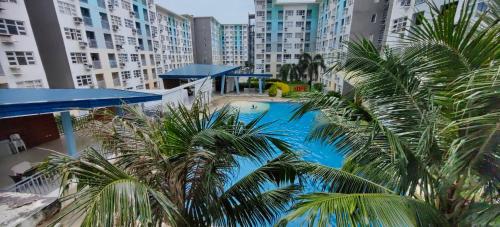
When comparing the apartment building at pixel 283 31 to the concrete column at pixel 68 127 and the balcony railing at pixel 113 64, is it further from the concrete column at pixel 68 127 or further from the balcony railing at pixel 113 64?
the concrete column at pixel 68 127

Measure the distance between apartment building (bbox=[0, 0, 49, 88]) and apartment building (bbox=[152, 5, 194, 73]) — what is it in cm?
1852

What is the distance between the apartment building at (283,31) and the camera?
38625mm

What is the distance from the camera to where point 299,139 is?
14.8 m

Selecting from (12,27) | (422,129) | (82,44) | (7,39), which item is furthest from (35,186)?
(82,44)

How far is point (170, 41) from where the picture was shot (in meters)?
42.6

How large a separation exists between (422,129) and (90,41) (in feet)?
88.4

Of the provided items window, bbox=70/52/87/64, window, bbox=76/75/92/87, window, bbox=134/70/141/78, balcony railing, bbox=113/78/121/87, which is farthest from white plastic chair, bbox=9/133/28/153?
Result: window, bbox=134/70/141/78

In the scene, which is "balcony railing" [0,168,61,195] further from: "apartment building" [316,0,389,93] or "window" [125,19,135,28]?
"window" [125,19,135,28]

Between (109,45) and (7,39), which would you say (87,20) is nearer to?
(109,45)

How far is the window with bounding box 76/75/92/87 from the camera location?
19.6m

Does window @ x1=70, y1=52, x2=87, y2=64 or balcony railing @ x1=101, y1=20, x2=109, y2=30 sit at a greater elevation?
balcony railing @ x1=101, y1=20, x2=109, y2=30

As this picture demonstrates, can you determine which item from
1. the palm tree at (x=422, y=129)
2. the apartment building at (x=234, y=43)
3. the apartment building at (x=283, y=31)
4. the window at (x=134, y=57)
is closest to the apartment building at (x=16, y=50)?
the window at (x=134, y=57)

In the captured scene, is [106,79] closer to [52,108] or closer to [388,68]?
[52,108]

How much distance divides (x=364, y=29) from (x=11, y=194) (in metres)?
29.5
